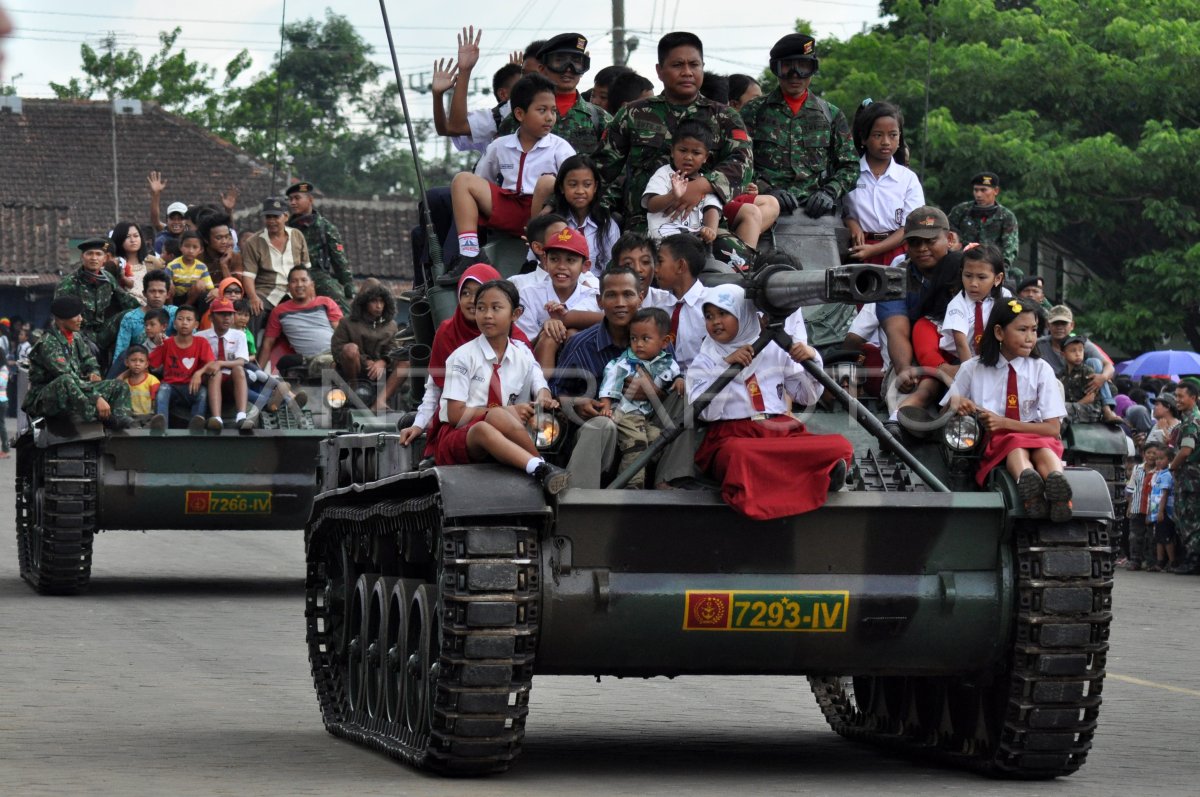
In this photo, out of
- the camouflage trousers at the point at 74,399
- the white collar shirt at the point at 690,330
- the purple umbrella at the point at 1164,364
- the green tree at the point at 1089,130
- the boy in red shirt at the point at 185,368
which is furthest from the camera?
the green tree at the point at 1089,130

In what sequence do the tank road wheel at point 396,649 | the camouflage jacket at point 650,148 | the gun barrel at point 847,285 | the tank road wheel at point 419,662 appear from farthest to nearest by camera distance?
the camouflage jacket at point 650,148 < the tank road wheel at point 396,649 < the tank road wheel at point 419,662 < the gun barrel at point 847,285

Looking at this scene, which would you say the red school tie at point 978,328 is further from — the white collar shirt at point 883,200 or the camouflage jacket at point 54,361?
the camouflage jacket at point 54,361

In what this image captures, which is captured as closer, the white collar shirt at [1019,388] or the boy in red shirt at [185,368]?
the white collar shirt at [1019,388]

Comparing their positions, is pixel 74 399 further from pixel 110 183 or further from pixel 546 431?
pixel 110 183

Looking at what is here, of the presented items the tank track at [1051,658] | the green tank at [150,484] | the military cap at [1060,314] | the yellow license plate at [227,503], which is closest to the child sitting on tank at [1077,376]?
the military cap at [1060,314]

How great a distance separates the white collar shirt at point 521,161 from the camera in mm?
11570

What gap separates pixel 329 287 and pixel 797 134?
8.04 m

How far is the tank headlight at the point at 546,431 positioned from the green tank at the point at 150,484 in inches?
340

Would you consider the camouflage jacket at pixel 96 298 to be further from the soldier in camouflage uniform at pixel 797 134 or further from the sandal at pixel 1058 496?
the sandal at pixel 1058 496

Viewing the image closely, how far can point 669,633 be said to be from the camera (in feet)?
28.1

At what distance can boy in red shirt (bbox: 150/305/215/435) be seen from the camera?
692 inches

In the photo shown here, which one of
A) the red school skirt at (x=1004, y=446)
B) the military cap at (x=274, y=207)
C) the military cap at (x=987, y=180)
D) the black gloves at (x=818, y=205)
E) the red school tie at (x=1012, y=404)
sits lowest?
the red school skirt at (x=1004, y=446)

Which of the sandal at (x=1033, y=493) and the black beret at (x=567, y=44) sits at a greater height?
the black beret at (x=567, y=44)

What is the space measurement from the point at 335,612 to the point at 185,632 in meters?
3.10
